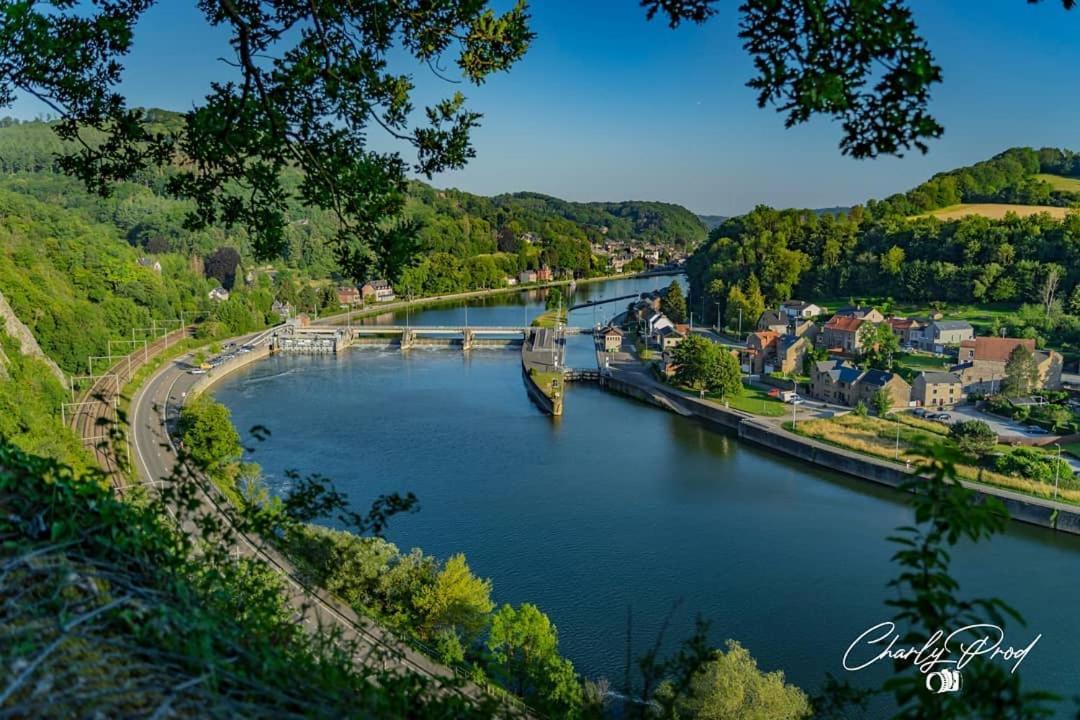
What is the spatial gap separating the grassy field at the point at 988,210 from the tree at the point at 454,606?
94.9 ft

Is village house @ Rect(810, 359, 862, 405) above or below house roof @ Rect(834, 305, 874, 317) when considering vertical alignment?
below

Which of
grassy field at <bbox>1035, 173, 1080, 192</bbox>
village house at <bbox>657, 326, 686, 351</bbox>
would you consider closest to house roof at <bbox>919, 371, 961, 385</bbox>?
village house at <bbox>657, 326, 686, 351</bbox>

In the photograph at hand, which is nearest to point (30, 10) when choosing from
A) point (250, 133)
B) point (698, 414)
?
point (250, 133)

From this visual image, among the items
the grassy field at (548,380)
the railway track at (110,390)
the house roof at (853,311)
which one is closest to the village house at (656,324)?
the house roof at (853,311)

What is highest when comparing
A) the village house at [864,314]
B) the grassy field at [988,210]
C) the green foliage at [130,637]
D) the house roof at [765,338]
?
the grassy field at [988,210]

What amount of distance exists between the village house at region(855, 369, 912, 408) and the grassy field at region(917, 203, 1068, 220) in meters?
18.3

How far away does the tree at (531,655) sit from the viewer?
5328 mm

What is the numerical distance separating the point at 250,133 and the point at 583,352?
70.4 feet

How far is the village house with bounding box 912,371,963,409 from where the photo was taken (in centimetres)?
1447

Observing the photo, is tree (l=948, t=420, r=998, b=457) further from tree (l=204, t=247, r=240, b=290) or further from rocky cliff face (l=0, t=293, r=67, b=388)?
tree (l=204, t=247, r=240, b=290)

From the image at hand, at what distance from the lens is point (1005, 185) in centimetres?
3525

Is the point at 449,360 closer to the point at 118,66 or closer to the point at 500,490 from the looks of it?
the point at 500,490

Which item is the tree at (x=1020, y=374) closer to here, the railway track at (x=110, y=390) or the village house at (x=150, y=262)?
the railway track at (x=110, y=390)

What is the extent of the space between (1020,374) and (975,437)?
4.15 m
